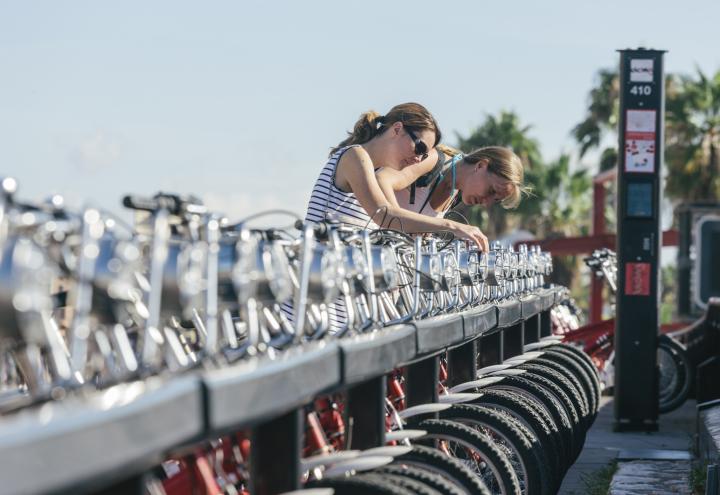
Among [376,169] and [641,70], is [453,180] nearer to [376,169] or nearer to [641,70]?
[376,169]

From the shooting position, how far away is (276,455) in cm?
338

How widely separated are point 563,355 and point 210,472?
4.78 metres

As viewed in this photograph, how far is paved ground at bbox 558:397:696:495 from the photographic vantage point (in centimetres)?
843

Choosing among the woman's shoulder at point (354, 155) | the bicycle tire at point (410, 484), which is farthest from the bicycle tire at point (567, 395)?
the bicycle tire at point (410, 484)

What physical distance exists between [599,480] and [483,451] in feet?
14.1

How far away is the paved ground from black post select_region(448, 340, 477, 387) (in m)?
2.31

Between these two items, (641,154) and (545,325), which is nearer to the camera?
(545,325)

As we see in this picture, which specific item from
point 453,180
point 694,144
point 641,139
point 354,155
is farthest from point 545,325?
point 694,144

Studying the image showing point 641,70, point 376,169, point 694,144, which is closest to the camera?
point 376,169

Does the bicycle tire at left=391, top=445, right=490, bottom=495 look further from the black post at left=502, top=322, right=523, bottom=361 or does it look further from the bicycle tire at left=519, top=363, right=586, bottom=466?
the black post at left=502, top=322, right=523, bottom=361

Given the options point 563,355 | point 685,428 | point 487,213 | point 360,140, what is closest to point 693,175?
point 487,213

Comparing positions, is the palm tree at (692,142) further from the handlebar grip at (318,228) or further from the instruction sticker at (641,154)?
the handlebar grip at (318,228)

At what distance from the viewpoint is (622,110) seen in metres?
11.3

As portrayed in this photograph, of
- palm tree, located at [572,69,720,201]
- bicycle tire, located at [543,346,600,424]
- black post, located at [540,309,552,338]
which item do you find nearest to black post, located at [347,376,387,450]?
bicycle tire, located at [543,346,600,424]
